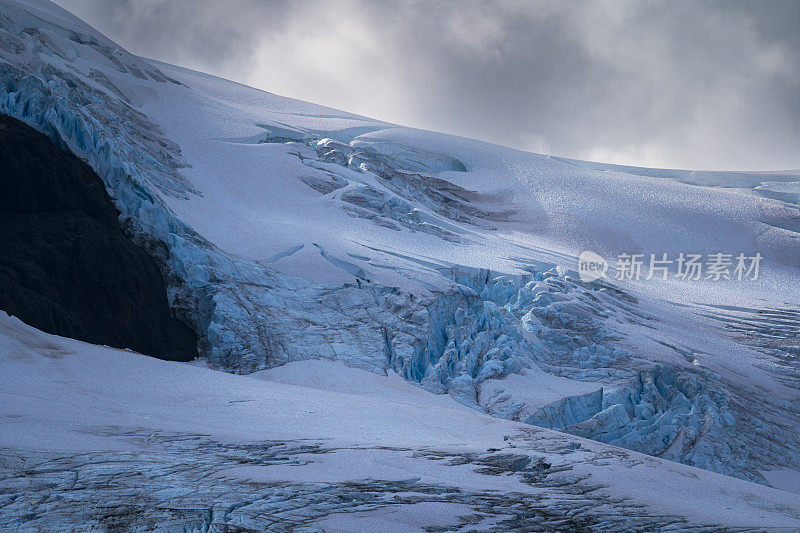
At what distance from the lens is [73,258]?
11.8 m

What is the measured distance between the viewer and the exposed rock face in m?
11.1

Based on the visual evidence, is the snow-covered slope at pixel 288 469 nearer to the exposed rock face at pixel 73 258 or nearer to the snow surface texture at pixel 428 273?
the exposed rock face at pixel 73 258

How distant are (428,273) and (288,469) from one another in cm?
1278

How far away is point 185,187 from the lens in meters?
19.2

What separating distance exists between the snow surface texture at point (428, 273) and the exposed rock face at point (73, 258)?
911mm

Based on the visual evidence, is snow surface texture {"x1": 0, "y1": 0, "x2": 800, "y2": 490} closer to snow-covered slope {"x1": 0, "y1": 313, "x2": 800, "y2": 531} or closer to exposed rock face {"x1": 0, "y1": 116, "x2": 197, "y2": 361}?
exposed rock face {"x1": 0, "y1": 116, "x2": 197, "y2": 361}

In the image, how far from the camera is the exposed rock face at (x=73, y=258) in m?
11.1

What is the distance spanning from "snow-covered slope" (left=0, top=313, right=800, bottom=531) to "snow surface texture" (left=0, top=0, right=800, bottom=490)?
18.0 ft

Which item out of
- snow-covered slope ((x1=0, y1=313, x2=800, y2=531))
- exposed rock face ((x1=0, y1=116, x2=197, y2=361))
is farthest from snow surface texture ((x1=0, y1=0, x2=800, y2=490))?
snow-covered slope ((x1=0, y1=313, x2=800, y2=531))

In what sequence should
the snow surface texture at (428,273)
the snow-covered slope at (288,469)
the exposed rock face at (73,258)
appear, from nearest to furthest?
1. the snow-covered slope at (288,469)
2. the exposed rock face at (73,258)
3. the snow surface texture at (428,273)

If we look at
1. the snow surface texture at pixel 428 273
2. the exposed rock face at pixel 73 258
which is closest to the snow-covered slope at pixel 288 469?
the exposed rock face at pixel 73 258

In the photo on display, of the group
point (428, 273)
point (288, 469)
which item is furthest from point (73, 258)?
point (428, 273)

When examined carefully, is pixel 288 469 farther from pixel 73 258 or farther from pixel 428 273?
pixel 428 273

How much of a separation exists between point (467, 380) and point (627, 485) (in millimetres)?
9150
